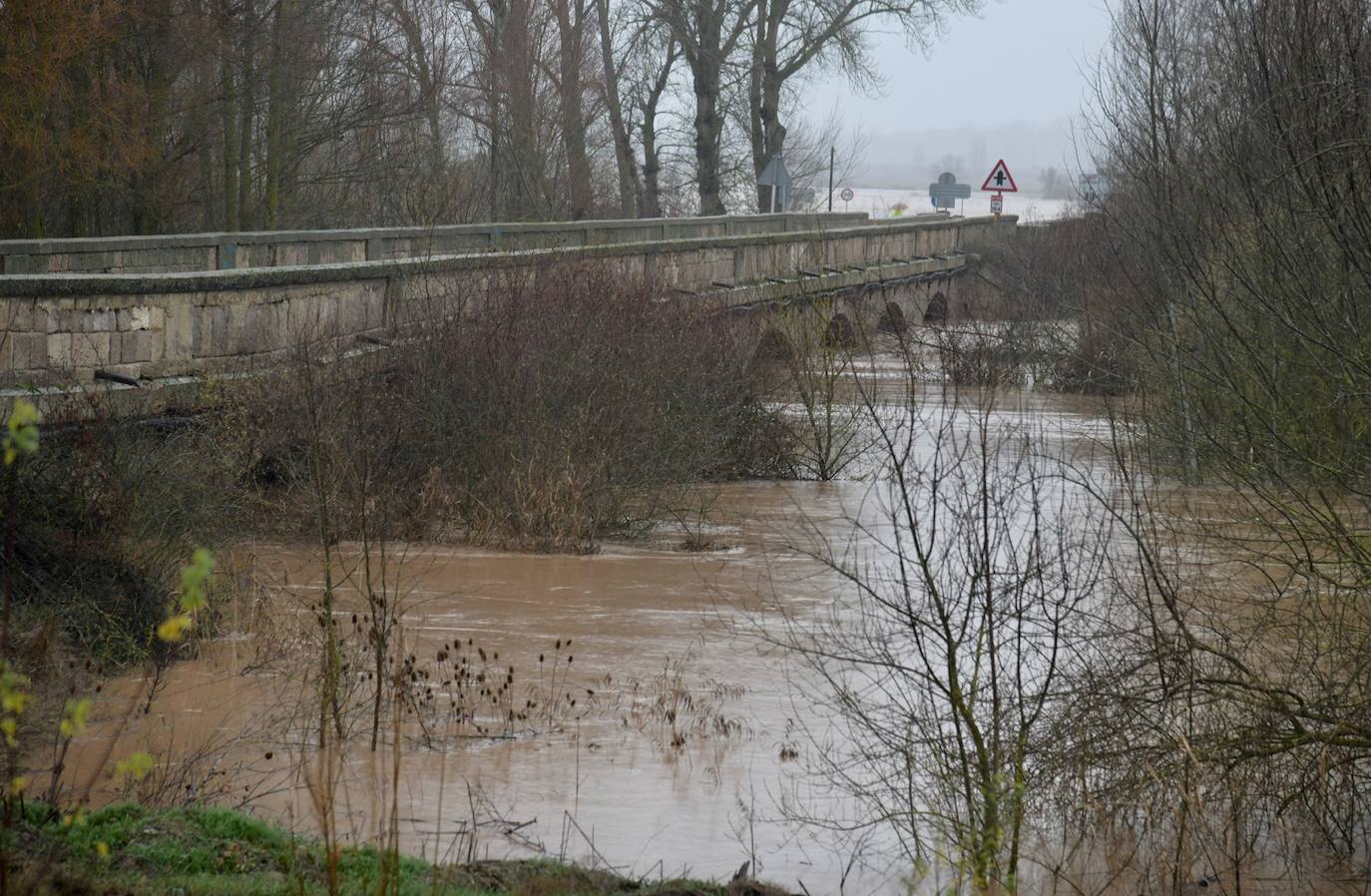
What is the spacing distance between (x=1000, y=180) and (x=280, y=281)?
100 ft

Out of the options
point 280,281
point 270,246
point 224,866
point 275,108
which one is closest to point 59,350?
point 280,281

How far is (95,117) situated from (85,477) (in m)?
11.5

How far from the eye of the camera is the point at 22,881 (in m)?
4.20

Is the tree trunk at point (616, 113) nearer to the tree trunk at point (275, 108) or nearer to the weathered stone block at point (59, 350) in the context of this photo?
the tree trunk at point (275, 108)

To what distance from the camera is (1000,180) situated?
41.0m

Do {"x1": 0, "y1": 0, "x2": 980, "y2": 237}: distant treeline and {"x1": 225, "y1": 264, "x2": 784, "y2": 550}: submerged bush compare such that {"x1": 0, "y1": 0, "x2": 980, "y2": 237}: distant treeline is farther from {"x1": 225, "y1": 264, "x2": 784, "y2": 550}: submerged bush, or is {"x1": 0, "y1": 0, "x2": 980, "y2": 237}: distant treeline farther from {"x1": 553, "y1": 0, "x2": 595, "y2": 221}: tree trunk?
{"x1": 225, "y1": 264, "x2": 784, "y2": 550}: submerged bush

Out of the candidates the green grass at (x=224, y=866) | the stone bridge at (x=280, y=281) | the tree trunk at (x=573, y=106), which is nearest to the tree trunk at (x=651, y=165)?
the tree trunk at (x=573, y=106)

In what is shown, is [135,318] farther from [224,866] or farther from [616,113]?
[616,113]

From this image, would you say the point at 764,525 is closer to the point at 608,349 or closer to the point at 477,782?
the point at 608,349

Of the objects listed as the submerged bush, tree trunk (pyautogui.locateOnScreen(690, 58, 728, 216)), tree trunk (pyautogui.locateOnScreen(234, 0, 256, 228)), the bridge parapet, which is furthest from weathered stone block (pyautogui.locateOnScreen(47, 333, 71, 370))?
tree trunk (pyautogui.locateOnScreen(690, 58, 728, 216))

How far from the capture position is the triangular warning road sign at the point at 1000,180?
39.6m

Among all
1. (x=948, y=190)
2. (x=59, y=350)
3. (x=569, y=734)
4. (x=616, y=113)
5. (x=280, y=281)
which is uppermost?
(x=616, y=113)

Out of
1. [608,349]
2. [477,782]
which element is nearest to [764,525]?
[608,349]

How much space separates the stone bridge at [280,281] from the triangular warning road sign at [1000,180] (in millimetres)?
11076
